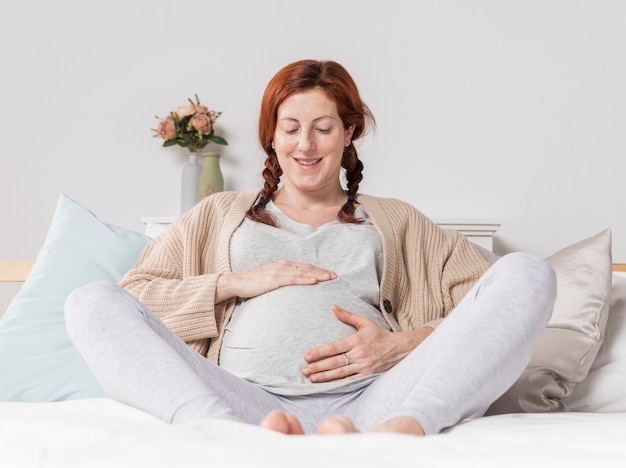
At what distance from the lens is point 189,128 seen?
2742 millimetres

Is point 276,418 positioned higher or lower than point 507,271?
lower

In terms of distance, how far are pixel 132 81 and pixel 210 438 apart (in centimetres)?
229

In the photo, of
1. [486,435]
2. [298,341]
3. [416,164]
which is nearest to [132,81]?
[416,164]

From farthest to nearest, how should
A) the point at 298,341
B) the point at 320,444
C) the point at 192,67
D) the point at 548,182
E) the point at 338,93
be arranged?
the point at 192,67 → the point at 548,182 → the point at 338,93 → the point at 298,341 → the point at 320,444

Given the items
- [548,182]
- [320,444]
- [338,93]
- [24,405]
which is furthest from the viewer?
[548,182]

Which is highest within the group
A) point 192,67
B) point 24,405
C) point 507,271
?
point 192,67

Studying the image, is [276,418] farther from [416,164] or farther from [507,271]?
[416,164]

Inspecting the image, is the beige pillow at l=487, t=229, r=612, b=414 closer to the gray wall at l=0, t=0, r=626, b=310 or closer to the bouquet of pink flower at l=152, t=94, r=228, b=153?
the gray wall at l=0, t=0, r=626, b=310

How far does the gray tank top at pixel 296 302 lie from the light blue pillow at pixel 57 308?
1.24 ft

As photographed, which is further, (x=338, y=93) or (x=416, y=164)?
(x=416, y=164)

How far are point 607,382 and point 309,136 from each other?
79 centimetres

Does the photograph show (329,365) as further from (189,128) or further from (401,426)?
(189,128)

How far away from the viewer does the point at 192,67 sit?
287 cm

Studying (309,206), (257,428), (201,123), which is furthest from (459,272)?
(201,123)
